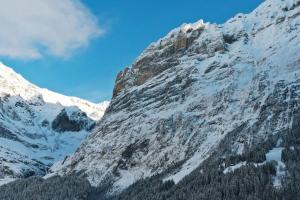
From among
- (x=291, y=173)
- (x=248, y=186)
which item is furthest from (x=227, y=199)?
(x=291, y=173)

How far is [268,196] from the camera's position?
189750mm

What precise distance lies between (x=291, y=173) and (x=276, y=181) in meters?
4.82

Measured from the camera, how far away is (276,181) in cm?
19800

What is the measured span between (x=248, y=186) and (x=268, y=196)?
8.86 m

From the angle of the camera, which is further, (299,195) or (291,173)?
(291,173)

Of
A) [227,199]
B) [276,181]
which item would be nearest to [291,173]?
[276,181]

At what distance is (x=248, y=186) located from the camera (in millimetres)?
197250

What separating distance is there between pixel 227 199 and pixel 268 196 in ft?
38.8

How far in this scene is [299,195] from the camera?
603 ft

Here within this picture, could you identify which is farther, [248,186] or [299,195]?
[248,186]

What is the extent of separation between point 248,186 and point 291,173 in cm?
1258

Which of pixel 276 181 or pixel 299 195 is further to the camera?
pixel 276 181

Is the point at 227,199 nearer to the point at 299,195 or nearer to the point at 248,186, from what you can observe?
the point at 248,186

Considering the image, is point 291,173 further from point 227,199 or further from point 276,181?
point 227,199
